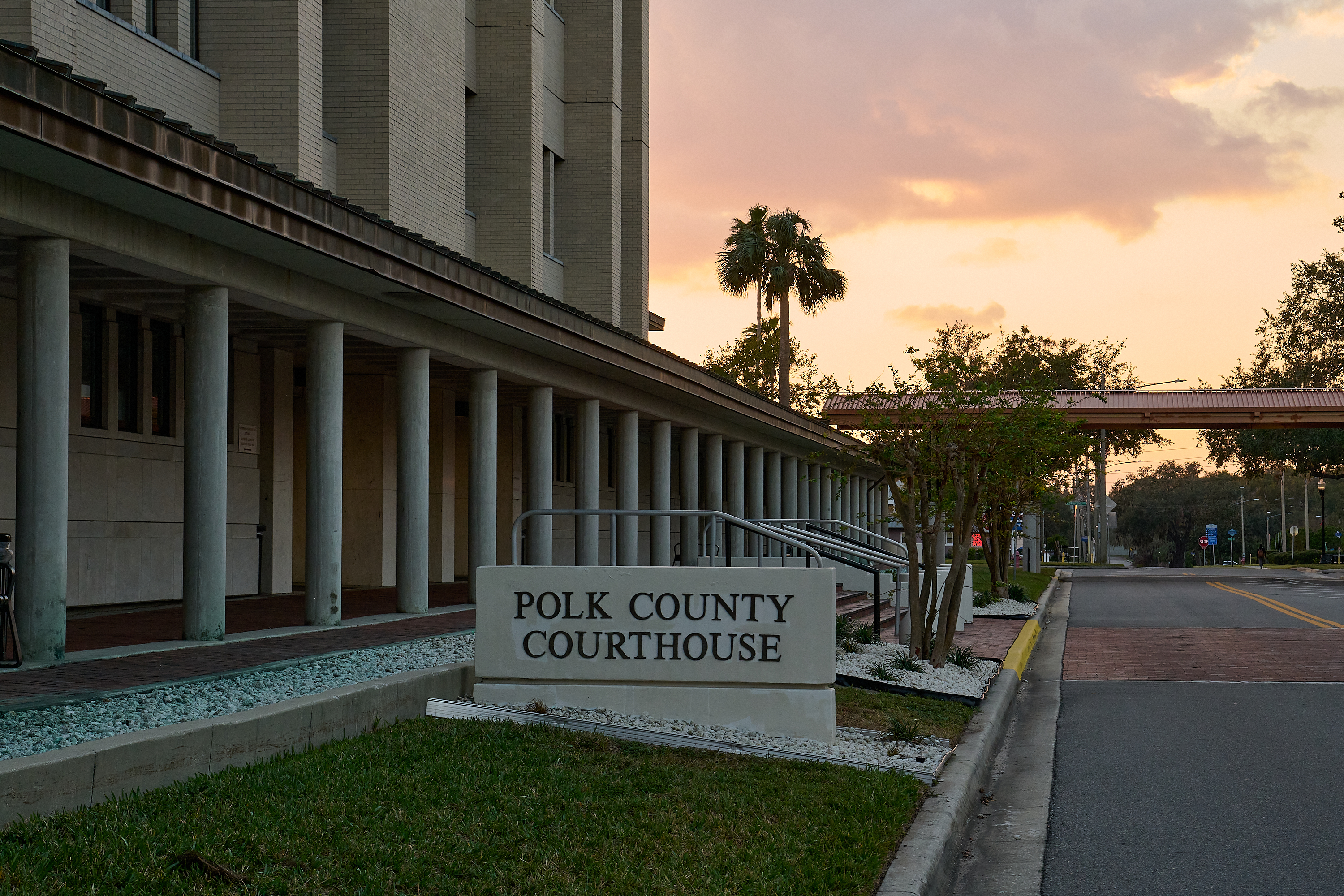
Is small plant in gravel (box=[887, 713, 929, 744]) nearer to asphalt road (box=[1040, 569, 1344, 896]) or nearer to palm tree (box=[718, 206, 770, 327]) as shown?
asphalt road (box=[1040, 569, 1344, 896])

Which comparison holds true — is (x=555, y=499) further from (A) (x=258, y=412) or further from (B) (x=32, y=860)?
(B) (x=32, y=860)

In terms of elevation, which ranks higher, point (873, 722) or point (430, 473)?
point (430, 473)

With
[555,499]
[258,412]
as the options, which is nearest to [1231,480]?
[555,499]

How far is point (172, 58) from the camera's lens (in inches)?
593

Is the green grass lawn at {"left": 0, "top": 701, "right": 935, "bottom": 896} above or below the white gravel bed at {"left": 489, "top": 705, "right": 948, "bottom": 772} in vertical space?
above

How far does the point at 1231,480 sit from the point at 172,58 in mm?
143539

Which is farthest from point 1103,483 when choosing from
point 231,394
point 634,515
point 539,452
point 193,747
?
point 193,747

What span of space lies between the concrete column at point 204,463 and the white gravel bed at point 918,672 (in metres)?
5.90

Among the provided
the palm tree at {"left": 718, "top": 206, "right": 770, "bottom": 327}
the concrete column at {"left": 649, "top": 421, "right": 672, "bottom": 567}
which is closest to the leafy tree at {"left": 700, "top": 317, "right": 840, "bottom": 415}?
the palm tree at {"left": 718, "top": 206, "right": 770, "bottom": 327}

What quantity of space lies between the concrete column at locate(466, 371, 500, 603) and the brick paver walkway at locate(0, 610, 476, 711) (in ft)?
11.1

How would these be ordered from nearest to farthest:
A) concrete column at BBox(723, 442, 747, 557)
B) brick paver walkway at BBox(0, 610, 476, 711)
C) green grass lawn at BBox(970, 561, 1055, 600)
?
brick paver walkway at BBox(0, 610, 476, 711)
concrete column at BBox(723, 442, 747, 557)
green grass lawn at BBox(970, 561, 1055, 600)

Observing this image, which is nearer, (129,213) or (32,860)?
(32,860)

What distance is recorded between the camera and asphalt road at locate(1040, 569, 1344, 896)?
262 inches

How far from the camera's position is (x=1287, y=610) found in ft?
88.6
